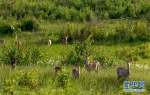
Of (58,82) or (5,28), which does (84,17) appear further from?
(58,82)

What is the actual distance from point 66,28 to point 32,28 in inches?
159

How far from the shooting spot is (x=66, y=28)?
2762cm

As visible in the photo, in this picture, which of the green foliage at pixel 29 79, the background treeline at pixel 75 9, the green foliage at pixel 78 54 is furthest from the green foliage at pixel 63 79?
the background treeline at pixel 75 9

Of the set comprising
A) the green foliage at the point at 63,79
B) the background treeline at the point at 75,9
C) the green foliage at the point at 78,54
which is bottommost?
the green foliage at the point at 78,54

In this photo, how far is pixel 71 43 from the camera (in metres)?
26.8

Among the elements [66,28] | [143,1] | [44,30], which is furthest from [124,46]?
[143,1]

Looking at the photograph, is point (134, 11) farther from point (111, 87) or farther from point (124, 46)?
point (111, 87)

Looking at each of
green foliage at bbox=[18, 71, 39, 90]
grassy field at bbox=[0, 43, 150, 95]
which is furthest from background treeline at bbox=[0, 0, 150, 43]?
green foliage at bbox=[18, 71, 39, 90]

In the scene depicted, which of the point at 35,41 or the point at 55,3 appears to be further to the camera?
the point at 55,3

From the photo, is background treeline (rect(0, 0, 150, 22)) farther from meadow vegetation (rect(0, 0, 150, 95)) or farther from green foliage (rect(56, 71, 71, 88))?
green foliage (rect(56, 71, 71, 88))

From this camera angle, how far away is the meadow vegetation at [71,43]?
1188 cm

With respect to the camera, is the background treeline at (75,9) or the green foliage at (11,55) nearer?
the green foliage at (11,55)

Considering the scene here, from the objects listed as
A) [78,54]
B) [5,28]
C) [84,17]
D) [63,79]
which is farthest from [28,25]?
[63,79]

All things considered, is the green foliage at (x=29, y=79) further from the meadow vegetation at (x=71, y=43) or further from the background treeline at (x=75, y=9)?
the background treeline at (x=75, y=9)
